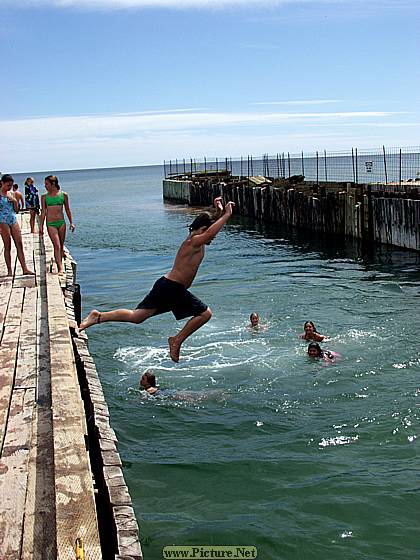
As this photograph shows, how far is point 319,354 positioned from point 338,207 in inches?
860

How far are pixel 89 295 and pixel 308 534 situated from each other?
17.5 meters

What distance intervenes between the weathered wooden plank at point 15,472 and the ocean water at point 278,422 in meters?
2.60

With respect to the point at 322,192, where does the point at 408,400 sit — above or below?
below

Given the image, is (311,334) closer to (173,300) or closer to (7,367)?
(173,300)

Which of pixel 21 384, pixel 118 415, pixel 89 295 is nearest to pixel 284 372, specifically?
pixel 118 415

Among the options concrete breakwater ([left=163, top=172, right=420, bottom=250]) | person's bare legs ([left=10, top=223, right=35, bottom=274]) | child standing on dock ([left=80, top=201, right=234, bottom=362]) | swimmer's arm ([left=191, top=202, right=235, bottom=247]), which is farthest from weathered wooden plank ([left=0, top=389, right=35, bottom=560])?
concrete breakwater ([left=163, top=172, right=420, bottom=250])

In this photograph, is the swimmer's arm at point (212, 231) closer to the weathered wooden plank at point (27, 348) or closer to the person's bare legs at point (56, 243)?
the weathered wooden plank at point (27, 348)

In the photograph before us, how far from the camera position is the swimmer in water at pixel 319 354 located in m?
15.1

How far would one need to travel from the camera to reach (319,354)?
15.2 metres

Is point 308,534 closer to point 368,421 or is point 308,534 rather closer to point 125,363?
point 368,421

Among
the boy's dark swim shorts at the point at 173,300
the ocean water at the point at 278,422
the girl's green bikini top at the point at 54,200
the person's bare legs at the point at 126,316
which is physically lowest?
the ocean water at the point at 278,422

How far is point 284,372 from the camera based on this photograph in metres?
14.7

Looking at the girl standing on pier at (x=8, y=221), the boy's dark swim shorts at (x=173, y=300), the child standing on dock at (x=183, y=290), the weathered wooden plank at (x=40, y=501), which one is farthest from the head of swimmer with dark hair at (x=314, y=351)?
the weathered wooden plank at (x=40, y=501)

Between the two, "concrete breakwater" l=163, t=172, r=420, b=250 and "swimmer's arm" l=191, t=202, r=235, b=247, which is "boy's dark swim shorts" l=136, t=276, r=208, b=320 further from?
"concrete breakwater" l=163, t=172, r=420, b=250
